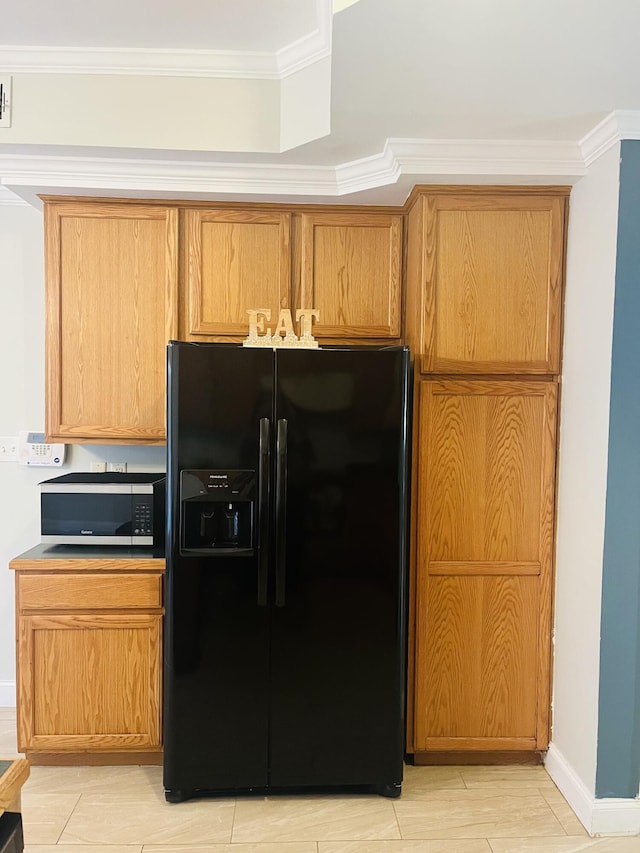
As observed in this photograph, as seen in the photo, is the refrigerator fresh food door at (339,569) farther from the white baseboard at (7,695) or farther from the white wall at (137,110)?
the white baseboard at (7,695)

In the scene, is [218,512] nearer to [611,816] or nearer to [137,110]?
[137,110]

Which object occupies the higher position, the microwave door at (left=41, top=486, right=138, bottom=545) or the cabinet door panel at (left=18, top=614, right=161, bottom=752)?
the microwave door at (left=41, top=486, right=138, bottom=545)

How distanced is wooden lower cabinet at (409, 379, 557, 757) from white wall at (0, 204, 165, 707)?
4.40 ft

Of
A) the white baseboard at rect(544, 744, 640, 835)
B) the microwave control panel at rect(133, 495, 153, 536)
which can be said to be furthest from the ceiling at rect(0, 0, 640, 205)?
the white baseboard at rect(544, 744, 640, 835)

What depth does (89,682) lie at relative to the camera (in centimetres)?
255

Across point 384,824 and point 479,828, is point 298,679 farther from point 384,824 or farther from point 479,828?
point 479,828

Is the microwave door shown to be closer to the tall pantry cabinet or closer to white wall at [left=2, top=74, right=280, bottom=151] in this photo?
the tall pantry cabinet

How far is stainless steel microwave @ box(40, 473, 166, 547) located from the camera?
2.66 m

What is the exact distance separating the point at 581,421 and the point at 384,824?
1.60 metres

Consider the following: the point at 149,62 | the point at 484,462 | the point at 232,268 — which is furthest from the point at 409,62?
the point at 484,462

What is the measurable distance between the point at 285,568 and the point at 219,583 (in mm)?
246

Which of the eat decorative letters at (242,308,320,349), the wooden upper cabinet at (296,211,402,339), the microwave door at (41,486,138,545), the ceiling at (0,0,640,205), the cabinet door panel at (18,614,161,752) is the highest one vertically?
the ceiling at (0,0,640,205)

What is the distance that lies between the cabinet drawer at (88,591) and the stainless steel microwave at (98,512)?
18 cm

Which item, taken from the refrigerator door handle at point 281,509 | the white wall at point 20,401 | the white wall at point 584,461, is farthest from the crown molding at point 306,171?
the refrigerator door handle at point 281,509
